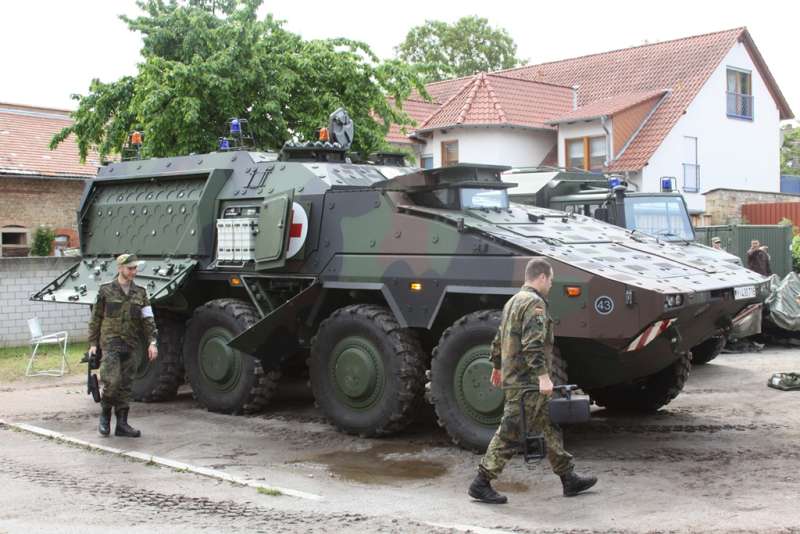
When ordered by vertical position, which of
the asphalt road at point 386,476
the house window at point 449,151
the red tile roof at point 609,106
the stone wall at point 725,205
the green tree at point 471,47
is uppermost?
the green tree at point 471,47

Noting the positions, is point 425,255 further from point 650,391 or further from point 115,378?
point 115,378

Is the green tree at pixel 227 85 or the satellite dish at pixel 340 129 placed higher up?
Answer: the green tree at pixel 227 85

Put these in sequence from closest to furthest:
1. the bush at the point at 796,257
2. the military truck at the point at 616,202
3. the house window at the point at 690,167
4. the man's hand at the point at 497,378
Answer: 1. the man's hand at the point at 497,378
2. the military truck at the point at 616,202
3. the bush at the point at 796,257
4. the house window at the point at 690,167

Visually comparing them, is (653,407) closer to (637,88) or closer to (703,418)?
(703,418)

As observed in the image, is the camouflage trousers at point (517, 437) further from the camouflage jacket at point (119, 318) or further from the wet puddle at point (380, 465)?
the camouflage jacket at point (119, 318)

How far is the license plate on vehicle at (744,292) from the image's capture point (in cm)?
935

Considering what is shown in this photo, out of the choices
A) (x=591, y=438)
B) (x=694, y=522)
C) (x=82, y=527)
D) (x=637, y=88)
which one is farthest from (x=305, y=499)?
(x=637, y=88)

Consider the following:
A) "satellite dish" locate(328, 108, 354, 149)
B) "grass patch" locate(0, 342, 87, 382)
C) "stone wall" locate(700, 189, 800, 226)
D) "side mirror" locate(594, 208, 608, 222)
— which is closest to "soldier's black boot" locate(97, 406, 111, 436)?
"satellite dish" locate(328, 108, 354, 149)

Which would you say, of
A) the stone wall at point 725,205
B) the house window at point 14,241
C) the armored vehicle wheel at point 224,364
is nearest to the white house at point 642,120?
the stone wall at point 725,205

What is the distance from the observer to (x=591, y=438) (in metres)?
9.63

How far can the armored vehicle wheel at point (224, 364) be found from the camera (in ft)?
36.3

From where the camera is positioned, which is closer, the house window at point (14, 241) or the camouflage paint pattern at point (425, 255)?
the camouflage paint pattern at point (425, 255)

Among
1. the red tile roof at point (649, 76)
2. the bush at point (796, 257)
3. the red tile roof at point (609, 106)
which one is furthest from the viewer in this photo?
the red tile roof at point (649, 76)

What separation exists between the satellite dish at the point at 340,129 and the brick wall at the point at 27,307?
740 cm
